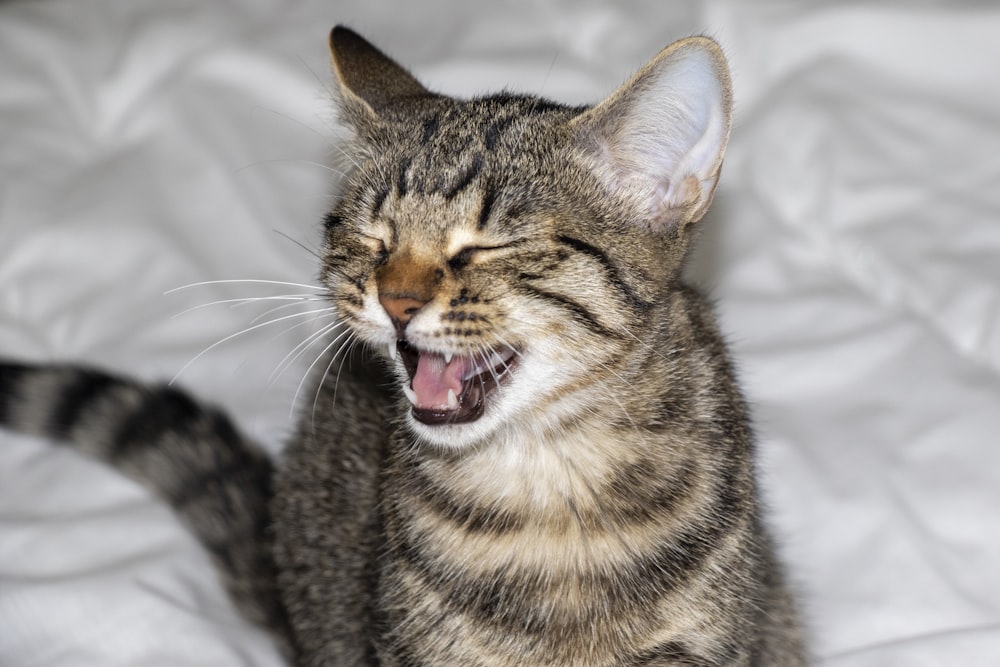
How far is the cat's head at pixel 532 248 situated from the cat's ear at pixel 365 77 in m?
0.16

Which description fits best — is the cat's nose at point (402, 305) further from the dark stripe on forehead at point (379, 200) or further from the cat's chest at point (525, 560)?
the cat's chest at point (525, 560)

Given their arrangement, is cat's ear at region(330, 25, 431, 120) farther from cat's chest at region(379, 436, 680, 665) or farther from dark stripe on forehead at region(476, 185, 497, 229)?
cat's chest at region(379, 436, 680, 665)

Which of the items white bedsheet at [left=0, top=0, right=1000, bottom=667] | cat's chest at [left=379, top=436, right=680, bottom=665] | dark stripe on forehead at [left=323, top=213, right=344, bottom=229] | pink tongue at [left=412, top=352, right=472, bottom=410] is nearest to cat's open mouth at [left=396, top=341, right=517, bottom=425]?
pink tongue at [left=412, top=352, right=472, bottom=410]

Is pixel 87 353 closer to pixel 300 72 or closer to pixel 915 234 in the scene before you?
pixel 300 72

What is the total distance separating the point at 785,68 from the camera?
2.72 metres

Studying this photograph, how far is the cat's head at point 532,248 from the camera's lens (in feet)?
4.46

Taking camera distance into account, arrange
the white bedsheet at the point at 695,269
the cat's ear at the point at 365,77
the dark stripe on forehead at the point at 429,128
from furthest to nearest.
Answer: the white bedsheet at the point at 695,269 → the cat's ear at the point at 365,77 → the dark stripe on forehead at the point at 429,128

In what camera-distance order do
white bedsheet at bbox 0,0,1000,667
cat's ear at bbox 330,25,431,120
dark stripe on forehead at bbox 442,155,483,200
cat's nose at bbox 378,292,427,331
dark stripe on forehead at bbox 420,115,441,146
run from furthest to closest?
white bedsheet at bbox 0,0,1000,667 < cat's ear at bbox 330,25,431,120 < dark stripe on forehead at bbox 420,115,441,146 < dark stripe on forehead at bbox 442,155,483,200 < cat's nose at bbox 378,292,427,331

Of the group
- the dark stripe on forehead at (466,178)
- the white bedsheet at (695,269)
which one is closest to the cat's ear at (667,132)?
the dark stripe on forehead at (466,178)

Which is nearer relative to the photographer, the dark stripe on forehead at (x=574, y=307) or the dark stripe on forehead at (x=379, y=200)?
the dark stripe on forehead at (x=574, y=307)

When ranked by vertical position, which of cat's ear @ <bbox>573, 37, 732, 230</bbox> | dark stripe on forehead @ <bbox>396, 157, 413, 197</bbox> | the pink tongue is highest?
cat's ear @ <bbox>573, 37, 732, 230</bbox>

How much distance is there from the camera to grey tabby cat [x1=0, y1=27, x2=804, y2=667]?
54.4 inches

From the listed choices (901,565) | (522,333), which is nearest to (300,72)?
(522,333)

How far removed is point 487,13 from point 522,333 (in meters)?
1.76
